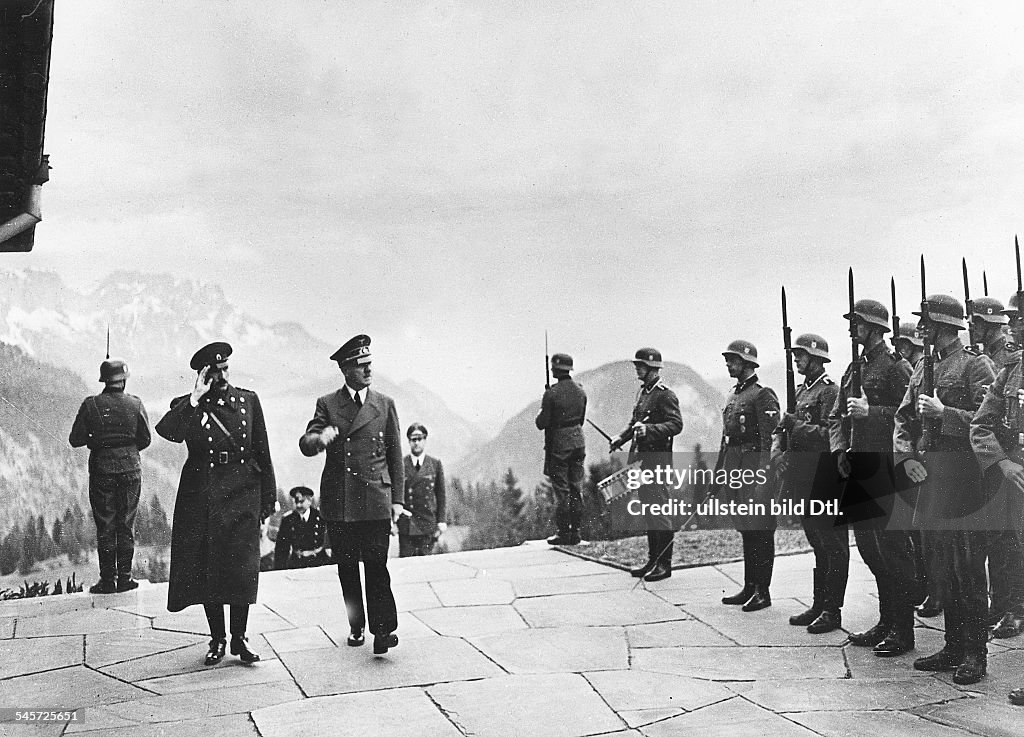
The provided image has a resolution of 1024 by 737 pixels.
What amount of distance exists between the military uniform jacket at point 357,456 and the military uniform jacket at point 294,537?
6.26ft

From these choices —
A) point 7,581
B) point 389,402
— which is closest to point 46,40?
point 389,402

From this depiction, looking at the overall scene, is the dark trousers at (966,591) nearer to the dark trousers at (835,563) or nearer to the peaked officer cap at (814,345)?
the dark trousers at (835,563)

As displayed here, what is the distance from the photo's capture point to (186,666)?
499cm

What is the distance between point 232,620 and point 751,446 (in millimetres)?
3203

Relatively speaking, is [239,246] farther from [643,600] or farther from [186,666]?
[643,600]

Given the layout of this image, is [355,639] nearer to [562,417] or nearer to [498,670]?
[498,670]

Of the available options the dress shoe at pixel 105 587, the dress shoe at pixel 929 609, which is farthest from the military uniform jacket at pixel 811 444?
the dress shoe at pixel 105 587

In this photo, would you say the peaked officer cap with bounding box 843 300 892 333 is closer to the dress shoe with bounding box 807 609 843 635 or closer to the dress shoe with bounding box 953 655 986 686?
the dress shoe with bounding box 807 609 843 635

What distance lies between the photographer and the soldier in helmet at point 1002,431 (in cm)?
462

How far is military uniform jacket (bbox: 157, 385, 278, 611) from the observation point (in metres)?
5.02

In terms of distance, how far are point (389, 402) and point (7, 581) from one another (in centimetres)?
262

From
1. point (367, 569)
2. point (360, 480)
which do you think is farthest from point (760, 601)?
point (360, 480)

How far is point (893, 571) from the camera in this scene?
5164mm

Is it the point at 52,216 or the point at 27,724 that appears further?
the point at 52,216
